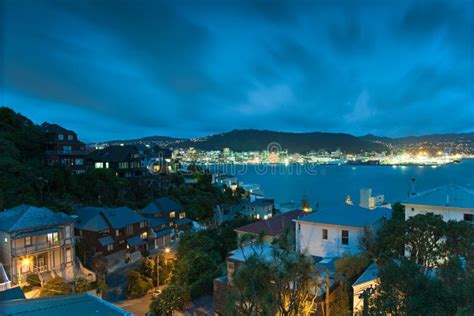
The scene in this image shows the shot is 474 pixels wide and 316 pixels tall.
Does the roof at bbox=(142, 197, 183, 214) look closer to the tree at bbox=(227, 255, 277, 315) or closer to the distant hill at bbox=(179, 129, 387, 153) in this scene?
the tree at bbox=(227, 255, 277, 315)

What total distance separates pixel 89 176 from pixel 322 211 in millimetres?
17036

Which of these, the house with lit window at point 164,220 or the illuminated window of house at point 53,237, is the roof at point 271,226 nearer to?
the house with lit window at point 164,220

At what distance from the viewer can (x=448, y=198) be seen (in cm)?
1060

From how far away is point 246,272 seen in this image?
20.3 ft

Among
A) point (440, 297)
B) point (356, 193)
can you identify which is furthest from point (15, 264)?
point (356, 193)

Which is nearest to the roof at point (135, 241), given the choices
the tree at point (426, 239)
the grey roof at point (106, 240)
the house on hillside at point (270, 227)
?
the grey roof at point (106, 240)

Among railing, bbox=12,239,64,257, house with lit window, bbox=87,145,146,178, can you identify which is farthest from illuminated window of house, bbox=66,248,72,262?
house with lit window, bbox=87,145,146,178

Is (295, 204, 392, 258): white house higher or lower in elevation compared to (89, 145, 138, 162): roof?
lower

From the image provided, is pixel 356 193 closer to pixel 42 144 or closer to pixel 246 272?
pixel 42 144

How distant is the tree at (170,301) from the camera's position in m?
10.7

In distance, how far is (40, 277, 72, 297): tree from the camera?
35.4 ft

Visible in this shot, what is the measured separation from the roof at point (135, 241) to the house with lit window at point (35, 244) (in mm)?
3537

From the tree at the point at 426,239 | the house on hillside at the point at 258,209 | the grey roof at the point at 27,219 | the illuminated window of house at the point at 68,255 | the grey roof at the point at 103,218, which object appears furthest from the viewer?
the house on hillside at the point at 258,209

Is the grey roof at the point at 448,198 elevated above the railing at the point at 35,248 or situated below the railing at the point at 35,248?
above
